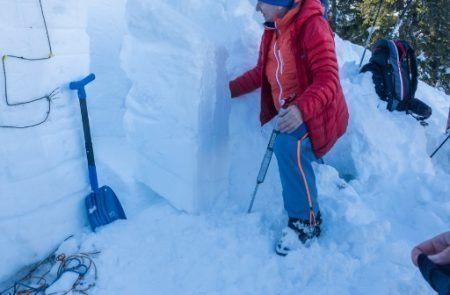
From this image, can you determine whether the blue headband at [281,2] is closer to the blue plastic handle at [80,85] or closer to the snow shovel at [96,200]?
the blue plastic handle at [80,85]

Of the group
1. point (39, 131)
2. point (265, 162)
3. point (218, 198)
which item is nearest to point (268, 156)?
point (265, 162)

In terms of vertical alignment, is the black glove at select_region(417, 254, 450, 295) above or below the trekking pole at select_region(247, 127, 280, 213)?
above

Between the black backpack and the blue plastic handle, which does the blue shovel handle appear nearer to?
the blue plastic handle

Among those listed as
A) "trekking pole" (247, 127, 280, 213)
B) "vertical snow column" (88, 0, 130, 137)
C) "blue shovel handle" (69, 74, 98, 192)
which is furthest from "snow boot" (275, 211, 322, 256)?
"vertical snow column" (88, 0, 130, 137)

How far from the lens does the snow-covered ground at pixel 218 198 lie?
2121 millimetres

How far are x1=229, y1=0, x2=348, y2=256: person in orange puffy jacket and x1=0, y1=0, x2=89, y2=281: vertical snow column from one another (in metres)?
1.36

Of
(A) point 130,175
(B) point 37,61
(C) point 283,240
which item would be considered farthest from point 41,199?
(C) point 283,240

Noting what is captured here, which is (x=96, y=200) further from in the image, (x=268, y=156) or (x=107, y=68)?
(x=107, y=68)

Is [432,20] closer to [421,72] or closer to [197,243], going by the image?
[421,72]

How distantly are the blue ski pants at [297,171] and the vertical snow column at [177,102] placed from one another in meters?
0.61

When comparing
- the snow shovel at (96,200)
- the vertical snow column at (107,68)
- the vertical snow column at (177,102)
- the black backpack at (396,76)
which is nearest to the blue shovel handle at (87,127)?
the snow shovel at (96,200)

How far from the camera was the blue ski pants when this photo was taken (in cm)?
206

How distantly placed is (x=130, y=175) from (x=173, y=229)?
2.35ft

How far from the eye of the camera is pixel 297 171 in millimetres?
2086
